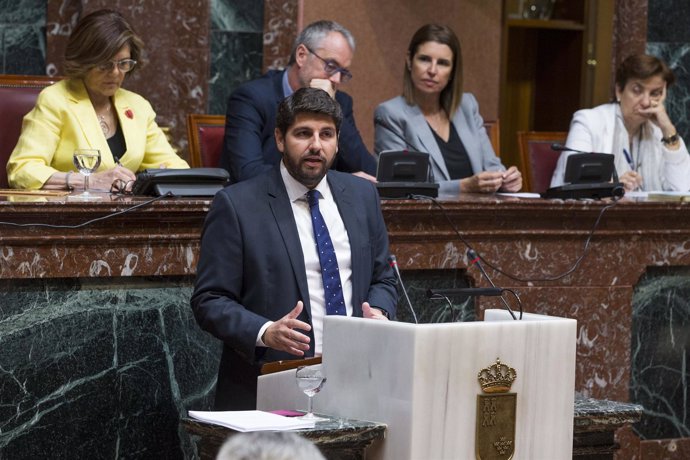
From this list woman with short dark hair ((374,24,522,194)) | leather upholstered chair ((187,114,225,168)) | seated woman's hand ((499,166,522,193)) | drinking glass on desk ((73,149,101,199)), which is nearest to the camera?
drinking glass on desk ((73,149,101,199))

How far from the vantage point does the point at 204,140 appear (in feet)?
16.3

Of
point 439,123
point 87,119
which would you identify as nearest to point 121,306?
point 87,119

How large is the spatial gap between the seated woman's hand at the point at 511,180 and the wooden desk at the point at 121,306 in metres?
0.59

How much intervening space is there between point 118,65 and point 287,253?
150 centimetres

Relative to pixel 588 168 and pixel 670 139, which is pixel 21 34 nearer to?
pixel 588 168

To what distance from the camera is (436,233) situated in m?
4.06

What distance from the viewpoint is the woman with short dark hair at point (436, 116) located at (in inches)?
201

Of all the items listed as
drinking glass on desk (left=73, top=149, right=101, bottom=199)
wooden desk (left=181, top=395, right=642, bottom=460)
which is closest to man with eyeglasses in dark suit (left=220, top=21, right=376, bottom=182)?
drinking glass on desk (left=73, top=149, right=101, bottom=199)

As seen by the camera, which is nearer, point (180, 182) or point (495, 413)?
point (495, 413)

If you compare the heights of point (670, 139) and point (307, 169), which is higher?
point (670, 139)

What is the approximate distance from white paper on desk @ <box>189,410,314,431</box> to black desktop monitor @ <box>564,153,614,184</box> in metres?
2.28

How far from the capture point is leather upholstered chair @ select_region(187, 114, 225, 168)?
4953 mm

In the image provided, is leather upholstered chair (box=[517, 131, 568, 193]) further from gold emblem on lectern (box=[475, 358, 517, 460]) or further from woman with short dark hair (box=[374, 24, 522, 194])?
gold emblem on lectern (box=[475, 358, 517, 460])

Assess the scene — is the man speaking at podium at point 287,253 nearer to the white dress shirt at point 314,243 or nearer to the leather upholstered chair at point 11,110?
the white dress shirt at point 314,243
